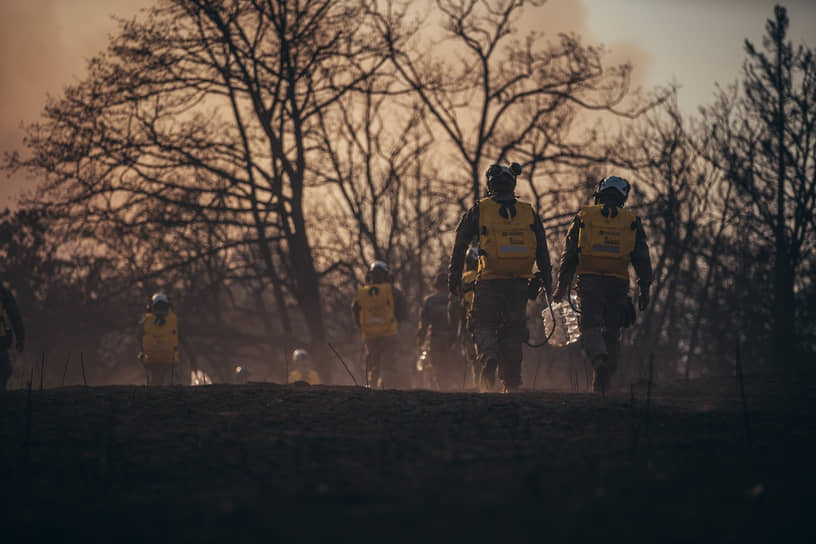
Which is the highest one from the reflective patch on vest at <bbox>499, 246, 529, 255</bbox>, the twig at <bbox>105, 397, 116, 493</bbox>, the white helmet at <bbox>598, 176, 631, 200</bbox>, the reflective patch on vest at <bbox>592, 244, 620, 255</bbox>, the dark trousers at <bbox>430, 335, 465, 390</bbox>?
the white helmet at <bbox>598, 176, 631, 200</bbox>

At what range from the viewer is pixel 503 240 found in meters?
9.53

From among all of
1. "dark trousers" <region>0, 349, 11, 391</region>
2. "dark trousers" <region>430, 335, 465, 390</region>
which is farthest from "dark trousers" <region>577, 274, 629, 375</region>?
"dark trousers" <region>0, 349, 11, 391</region>

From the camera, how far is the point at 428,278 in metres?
37.0

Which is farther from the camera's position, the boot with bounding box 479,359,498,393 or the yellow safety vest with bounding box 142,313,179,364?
the yellow safety vest with bounding box 142,313,179,364

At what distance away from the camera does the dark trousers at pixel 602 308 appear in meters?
9.45

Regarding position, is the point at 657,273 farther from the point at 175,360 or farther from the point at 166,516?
the point at 166,516

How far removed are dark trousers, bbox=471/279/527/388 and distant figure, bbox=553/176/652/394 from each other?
1.89 ft

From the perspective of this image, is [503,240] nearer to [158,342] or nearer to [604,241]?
[604,241]

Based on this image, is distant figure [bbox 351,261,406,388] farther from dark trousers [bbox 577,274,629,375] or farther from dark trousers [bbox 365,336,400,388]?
dark trousers [bbox 577,274,629,375]

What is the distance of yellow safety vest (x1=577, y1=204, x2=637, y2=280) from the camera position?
950 centimetres

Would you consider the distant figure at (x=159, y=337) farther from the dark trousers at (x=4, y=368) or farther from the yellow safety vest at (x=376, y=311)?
the dark trousers at (x=4, y=368)

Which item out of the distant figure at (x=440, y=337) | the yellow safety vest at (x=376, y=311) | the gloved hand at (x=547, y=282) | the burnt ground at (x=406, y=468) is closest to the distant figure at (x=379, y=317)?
the yellow safety vest at (x=376, y=311)

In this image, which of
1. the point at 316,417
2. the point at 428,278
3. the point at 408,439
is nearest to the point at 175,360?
the point at 316,417

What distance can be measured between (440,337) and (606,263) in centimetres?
565
